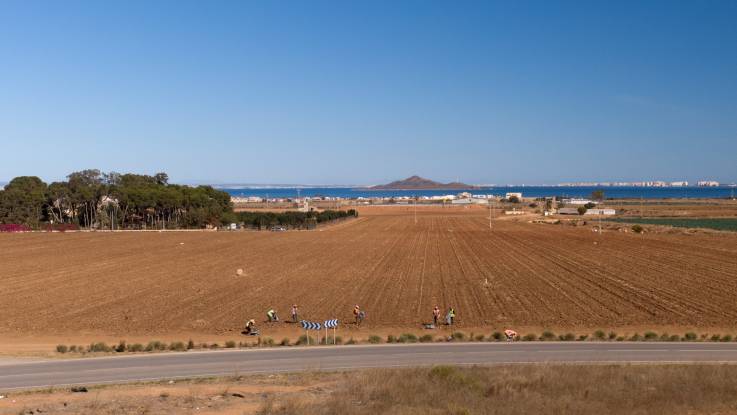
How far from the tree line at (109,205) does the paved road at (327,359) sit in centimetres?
11206

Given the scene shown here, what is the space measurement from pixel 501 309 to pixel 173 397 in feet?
82.2

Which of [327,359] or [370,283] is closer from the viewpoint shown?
[327,359]

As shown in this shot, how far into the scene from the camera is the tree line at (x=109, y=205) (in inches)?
5251

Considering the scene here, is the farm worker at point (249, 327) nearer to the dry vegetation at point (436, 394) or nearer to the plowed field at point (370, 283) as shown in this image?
the plowed field at point (370, 283)

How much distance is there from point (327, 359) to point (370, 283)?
1011 inches

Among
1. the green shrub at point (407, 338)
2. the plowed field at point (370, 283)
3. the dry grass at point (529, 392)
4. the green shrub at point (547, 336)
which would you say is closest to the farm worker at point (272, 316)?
the plowed field at point (370, 283)

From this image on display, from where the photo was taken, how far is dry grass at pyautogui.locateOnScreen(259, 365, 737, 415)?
18.4m

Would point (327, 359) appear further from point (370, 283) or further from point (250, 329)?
point (370, 283)

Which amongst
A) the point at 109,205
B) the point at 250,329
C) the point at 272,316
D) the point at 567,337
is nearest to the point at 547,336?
the point at 567,337

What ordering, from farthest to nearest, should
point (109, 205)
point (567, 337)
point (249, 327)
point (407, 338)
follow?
point (109, 205), point (249, 327), point (407, 338), point (567, 337)

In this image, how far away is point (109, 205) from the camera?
456 ft

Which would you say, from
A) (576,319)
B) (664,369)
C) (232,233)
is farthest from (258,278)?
(232,233)

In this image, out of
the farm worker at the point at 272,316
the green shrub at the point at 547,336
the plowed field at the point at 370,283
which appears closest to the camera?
the green shrub at the point at 547,336

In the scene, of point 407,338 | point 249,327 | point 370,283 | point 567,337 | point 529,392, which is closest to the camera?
point 529,392
